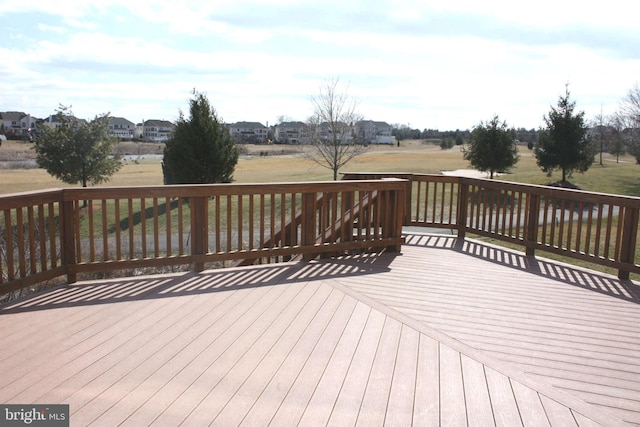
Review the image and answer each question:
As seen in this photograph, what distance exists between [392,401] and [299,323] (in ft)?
4.11

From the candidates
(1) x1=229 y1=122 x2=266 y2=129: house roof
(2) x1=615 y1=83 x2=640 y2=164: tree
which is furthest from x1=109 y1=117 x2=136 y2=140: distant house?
(2) x1=615 y1=83 x2=640 y2=164: tree

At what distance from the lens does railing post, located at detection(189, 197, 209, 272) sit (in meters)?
4.98

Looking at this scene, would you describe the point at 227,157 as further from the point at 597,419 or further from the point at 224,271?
the point at 597,419

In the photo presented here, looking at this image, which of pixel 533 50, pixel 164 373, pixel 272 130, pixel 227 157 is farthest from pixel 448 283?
pixel 272 130

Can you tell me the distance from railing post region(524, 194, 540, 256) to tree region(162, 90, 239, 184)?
48.8 feet

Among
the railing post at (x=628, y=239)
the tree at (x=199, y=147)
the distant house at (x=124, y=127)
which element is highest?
the distant house at (x=124, y=127)

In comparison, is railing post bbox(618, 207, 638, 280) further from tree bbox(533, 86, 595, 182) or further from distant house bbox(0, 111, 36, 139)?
distant house bbox(0, 111, 36, 139)

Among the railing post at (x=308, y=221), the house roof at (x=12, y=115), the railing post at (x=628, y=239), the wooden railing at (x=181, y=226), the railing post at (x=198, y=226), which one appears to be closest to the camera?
the wooden railing at (x=181, y=226)

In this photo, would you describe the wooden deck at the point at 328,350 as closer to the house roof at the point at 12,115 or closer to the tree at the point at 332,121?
the tree at the point at 332,121

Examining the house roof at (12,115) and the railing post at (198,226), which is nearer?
the railing post at (198,226)

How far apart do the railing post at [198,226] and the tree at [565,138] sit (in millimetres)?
22851

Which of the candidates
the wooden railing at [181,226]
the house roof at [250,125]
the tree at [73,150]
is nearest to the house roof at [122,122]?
the house roof at [250,125]

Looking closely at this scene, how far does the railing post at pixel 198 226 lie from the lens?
16.3 feet

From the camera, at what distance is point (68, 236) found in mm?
4531
